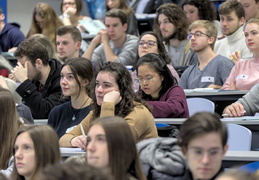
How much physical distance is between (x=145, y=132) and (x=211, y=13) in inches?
131

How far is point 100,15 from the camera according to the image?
9141 millimetres

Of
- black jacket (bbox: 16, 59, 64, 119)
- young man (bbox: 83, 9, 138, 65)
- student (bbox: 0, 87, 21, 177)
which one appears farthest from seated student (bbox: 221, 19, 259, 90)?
student (bbox: 0, 87, 21, 177)

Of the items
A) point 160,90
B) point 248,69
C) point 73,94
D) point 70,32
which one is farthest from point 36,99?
point 248,69

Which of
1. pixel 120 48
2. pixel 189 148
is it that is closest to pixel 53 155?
pixel 189 148

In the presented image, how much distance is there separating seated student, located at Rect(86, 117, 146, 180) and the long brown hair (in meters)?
1.05

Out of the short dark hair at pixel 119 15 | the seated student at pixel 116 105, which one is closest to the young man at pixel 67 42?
the short dark hair at pixel 119 15

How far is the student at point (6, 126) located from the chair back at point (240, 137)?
1.36m

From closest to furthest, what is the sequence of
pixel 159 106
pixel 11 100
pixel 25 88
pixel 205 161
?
pixel 205 161, pixel 11 100, pixel 159 106, pixel 25 88

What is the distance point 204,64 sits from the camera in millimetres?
6027

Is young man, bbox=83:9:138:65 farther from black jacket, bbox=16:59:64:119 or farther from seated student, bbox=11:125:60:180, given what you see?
seated student, bbox=11:125:60:180

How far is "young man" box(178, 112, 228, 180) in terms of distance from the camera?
2789 mm

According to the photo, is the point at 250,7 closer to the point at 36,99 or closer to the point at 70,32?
the point at 70,32

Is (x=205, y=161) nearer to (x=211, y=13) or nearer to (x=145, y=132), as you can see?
(x=145, y=132)

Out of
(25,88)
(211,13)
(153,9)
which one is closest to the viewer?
(25,88)
